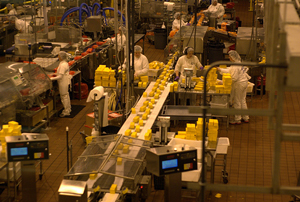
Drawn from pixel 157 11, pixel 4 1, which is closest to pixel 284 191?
pixel 157 11

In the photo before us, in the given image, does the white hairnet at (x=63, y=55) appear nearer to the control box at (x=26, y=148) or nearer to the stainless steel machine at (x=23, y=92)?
the stainless steel machine at (x=23, y=92)

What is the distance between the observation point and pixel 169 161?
4.62 metres

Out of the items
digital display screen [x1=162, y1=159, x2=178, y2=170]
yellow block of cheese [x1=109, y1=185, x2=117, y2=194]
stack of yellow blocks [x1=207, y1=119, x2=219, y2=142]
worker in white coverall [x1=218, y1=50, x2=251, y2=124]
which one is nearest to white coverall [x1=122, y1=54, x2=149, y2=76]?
worker in white coverall [x1=218, y1=50, x2=251, y2=124]

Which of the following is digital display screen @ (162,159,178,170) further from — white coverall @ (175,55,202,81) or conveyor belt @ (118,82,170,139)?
white coverall @ (175,55,202,81)

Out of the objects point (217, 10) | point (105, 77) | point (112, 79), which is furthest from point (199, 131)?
point (217, 10)

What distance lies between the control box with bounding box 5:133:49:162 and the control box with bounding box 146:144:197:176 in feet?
4.04

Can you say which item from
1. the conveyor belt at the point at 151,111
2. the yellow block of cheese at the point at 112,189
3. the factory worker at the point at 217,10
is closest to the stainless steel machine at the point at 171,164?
the yellow block of cheese at the point at 112,189

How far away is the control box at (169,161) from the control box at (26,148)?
123cm

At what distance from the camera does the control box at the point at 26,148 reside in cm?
502

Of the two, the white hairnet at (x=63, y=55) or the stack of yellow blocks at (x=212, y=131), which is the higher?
the white hairnet at (x=63, y=55)

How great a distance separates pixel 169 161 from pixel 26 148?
1605mm

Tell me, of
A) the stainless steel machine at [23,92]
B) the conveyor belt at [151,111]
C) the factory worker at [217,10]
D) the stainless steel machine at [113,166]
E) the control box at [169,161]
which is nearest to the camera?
the control box at [169,161]

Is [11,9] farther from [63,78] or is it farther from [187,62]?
[187,62]

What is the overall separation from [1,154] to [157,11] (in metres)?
10.8
